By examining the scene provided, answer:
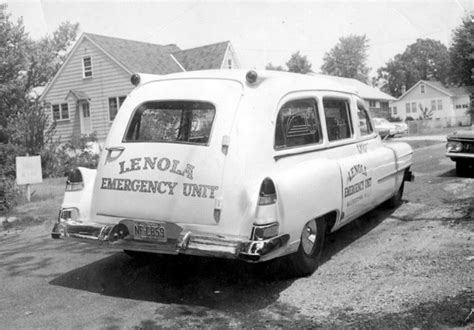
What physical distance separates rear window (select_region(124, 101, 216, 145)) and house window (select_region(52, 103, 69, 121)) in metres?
26.5

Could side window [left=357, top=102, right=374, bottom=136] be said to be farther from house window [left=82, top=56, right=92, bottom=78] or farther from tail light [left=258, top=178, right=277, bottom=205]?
house window [left=82, top=56, right=92, bottom=78]

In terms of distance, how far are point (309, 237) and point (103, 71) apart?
25114mm

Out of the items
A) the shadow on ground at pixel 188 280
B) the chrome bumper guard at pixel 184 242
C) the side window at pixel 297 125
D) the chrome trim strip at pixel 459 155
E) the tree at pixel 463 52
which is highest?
the tree at pixel 463 52

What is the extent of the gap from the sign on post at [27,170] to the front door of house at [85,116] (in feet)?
63.7

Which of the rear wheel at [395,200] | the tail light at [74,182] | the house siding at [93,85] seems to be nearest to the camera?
the tail light at [74,182]

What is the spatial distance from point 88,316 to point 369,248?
9.96ft

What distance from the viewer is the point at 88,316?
399 cm

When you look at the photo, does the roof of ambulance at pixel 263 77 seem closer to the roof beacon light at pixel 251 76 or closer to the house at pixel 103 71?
the roof beacon light at pixel 251 76

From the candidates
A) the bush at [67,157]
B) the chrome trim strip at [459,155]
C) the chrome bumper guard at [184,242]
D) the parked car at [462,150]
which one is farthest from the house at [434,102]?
the chrome bumper guard at [184,242]

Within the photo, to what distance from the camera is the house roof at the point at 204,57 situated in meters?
28.5

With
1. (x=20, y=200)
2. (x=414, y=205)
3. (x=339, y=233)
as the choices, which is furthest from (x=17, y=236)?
(x=414, y=205)

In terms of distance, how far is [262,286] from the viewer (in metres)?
4.60

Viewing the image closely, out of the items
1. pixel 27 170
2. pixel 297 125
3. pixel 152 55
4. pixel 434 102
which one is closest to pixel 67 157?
pixel 27 170

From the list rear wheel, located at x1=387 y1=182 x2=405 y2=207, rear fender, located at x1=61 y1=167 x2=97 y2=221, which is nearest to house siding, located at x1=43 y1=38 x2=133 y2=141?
rear wheel, located at x1=387 y1=182 x2=405 y2=207
